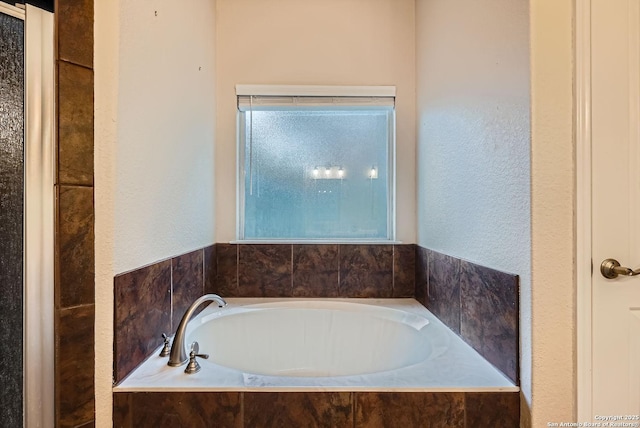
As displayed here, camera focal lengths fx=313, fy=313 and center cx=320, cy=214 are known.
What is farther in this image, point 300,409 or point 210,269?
point 210,269

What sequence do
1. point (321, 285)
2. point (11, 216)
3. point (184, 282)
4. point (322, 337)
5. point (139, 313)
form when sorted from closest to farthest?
point (11, 216) → point (139, 313) → point (184, 282) → point (322, 337) → point (321, 285)

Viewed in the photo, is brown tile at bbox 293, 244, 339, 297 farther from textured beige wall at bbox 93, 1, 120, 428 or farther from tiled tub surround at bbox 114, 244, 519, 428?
textured beige wall at bbox 93, 1, 120, 428

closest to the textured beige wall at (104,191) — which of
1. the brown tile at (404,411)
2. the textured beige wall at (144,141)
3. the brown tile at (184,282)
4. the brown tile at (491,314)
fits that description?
the textured beige wall at (144,141)

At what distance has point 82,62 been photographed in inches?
35.8

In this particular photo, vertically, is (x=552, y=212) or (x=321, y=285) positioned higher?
(x=552, y=212)

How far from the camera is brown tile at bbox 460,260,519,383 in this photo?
0.98 metres

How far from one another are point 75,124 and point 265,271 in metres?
1.25

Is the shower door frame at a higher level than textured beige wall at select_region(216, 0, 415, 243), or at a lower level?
lower

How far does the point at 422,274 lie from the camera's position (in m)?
1.81

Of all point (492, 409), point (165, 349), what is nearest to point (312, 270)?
point (165, 349)

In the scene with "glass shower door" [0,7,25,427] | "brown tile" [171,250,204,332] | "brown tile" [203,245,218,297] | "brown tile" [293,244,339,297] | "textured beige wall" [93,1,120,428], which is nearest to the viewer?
"glass shower door" [0,7,25,427]

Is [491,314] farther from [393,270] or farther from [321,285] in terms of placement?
[321,285]

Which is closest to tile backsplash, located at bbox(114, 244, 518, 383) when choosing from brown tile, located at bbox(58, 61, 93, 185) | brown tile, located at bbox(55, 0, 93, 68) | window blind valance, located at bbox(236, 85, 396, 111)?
brown tile, located at bbox(58, 61, 93, 185)

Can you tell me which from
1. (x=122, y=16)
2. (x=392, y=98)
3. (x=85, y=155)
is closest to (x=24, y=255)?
(x=85, y=155)
